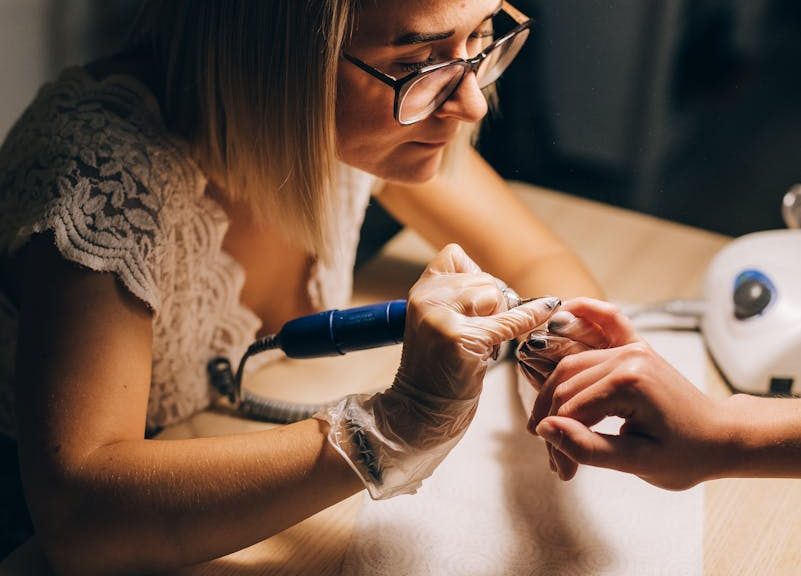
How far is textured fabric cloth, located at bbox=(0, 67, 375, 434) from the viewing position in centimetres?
80

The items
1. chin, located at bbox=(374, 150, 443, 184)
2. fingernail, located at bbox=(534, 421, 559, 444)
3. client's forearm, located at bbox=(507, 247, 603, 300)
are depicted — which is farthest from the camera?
client's forearm, located at bbox=(507, 247, 603, 300)

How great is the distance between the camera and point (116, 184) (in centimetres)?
81

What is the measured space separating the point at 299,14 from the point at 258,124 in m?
0.12

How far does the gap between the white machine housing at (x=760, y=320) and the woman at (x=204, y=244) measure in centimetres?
36

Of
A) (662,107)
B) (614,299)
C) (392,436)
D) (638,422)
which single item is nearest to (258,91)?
(392,436)

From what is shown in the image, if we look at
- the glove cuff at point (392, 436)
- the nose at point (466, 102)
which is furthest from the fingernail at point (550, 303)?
the nose at point (466, 102)

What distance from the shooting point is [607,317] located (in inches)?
31.6

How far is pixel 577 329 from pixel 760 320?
32cm

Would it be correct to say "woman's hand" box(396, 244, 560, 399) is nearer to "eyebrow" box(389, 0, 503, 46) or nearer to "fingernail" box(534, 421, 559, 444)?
"fingernail" box(534, 421, 559, 444)

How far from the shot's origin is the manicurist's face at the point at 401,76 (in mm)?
789

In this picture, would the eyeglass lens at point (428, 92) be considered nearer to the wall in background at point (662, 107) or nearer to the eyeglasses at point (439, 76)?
the eyeglasses at point (439, 76)

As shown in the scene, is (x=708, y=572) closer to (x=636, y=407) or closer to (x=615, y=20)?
(x=636, y=407)

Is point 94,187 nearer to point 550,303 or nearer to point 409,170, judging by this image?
point 409,170

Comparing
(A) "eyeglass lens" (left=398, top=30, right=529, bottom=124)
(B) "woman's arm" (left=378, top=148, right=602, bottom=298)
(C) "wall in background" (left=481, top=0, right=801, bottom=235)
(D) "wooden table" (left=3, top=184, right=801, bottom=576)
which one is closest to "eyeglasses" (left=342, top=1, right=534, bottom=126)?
(A) "eyeglass lens" (left=398, top=30, right=529, bottom=124)
